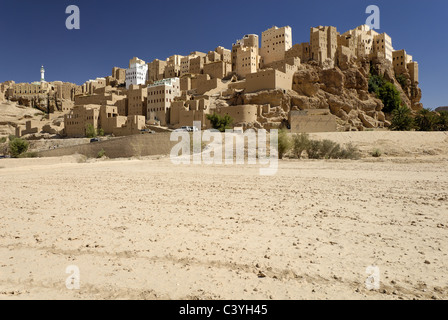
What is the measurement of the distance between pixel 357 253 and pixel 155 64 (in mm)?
68783


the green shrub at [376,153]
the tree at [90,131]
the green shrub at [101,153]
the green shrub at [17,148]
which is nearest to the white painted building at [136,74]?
the tree at [90,131]

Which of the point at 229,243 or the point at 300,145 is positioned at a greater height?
the point at 300,145

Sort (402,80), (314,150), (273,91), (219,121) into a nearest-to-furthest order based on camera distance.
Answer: (314,150), (219,121), (273,91), (402,80)

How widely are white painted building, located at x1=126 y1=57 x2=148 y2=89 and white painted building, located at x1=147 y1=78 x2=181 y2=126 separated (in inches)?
963

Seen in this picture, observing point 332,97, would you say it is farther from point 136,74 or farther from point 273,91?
point 136,74

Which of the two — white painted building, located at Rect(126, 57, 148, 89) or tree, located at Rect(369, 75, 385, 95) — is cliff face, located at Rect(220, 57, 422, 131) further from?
white painted building, located at Rect(126, 57, 148, 89)

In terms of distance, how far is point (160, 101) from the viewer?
148 ft

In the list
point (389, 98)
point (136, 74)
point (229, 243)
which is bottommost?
point (229, 243)

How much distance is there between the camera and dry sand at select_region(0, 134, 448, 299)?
3.29 metres

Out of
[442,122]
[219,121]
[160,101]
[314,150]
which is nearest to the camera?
[314,150]

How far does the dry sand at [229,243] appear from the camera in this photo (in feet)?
10.8

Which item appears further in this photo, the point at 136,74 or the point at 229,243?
the point at 136,74

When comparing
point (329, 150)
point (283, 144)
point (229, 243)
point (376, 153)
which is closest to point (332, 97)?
point (376, 153)
